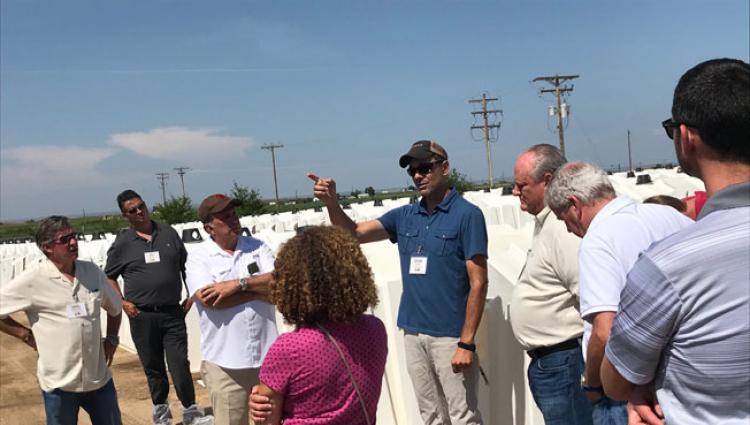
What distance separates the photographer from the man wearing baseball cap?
10.6 ft

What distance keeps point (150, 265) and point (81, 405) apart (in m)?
1.49

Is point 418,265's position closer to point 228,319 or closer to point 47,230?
point 228,319

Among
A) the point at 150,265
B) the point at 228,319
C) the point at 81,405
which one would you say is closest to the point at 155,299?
the point at 150,265

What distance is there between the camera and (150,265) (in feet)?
16.6

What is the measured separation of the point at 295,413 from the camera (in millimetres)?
1942

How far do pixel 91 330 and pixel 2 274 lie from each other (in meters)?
14.4

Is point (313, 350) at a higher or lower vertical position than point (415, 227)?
lower

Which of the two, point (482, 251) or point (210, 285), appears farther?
point (210, 285)

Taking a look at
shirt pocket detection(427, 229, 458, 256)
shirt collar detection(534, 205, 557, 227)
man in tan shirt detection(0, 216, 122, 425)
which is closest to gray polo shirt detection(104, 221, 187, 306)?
man in tan shirt detection(0, 216, 122, 425)

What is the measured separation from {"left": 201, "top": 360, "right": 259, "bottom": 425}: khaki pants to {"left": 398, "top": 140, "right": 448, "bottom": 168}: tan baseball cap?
1.53 m

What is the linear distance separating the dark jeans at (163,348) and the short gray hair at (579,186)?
12.3 feet

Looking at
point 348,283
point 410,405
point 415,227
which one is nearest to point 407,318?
Result: point 415,227

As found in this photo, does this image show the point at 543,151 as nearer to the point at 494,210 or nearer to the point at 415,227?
the point at 415,227

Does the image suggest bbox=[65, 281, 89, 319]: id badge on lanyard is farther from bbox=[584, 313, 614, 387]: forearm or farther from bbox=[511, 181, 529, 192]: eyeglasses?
bbox=[584, 313, 614, 387]: forearm
